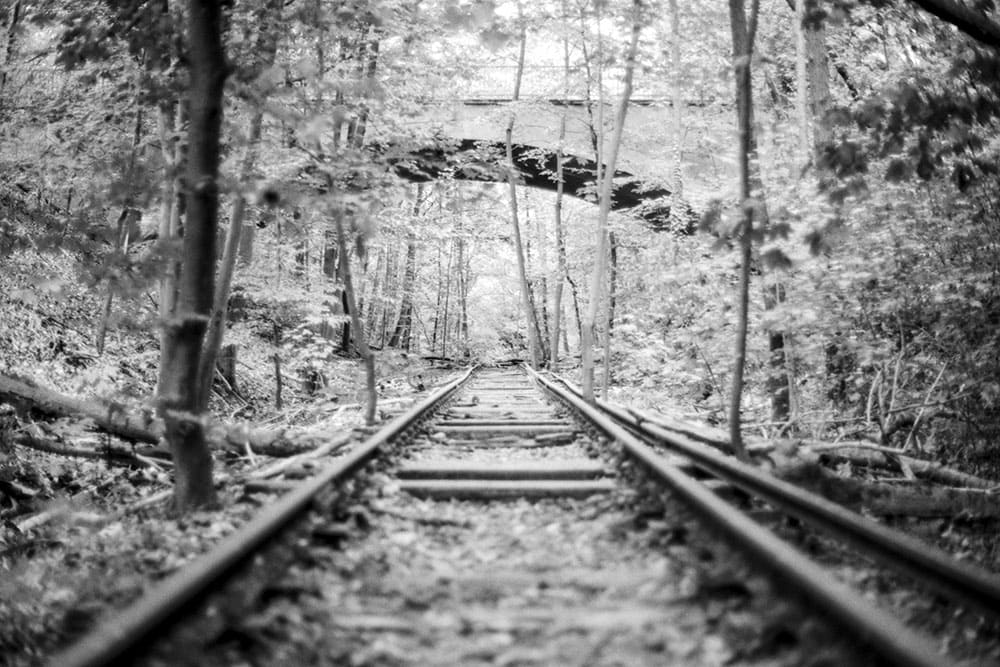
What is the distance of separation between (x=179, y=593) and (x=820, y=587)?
6.78 ft

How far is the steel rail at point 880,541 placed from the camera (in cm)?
243

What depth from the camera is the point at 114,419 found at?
764 centimetres

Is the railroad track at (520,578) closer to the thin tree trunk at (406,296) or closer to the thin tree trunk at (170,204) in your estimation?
the thin tree trunk at (170,204)

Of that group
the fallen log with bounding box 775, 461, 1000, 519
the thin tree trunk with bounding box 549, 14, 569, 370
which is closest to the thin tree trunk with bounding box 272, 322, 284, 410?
the thin tree trunk with bounding box 549, 14, 569, 370

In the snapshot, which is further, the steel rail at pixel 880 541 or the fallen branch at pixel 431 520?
the fallen branch at pixel 431 520

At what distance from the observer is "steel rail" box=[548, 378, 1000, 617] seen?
95.6 inches

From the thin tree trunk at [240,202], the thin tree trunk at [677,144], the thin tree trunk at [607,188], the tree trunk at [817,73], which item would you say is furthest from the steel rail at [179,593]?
the thin tree trunk at [677,144]

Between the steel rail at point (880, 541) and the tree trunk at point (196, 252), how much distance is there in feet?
11.5

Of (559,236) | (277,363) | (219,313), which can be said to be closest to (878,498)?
(219,313)

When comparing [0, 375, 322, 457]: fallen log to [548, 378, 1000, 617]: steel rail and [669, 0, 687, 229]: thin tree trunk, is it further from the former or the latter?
[669, 0, 687, 229]: thin tree trunk

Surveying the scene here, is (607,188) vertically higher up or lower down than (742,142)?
higher up

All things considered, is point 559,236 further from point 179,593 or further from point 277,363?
point 179,593

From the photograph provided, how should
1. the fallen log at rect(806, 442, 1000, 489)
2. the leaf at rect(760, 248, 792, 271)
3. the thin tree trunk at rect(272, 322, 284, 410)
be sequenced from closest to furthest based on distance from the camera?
the leaf at rect(760, 248, 792, 271) → the fallen log at rect(806, 442, 1000, 489) → the thin tree trunk at rect(272, 322, 284, 410)

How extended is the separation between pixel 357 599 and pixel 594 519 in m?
1.69
